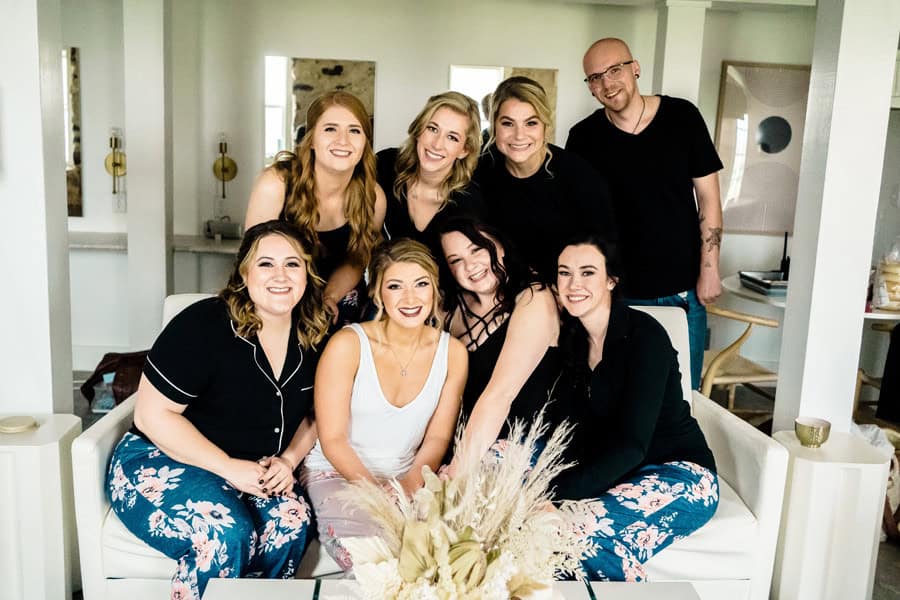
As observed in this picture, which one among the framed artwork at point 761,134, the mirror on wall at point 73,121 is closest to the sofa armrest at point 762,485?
the framed artwork at point 761,134

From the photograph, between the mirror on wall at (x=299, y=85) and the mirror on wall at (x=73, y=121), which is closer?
the mirror on wall at (x=73, y=121)

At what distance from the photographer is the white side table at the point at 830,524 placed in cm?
247

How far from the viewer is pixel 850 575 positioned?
2.50m

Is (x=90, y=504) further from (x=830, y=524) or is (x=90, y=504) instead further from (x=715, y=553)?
(x=830, y=524)

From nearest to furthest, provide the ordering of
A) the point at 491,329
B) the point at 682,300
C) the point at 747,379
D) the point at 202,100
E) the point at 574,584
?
the point at 574,584 < the point at 491,329 < the point at 682,300 < the point at 747,379 < the point at 202,100

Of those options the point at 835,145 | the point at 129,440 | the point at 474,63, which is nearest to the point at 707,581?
the point at 835,145

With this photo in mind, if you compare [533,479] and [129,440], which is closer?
[533,479]

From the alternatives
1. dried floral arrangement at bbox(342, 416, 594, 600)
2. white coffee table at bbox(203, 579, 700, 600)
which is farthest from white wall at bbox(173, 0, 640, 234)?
dried floral arrangement at bbox(342, 416, 594, 600)

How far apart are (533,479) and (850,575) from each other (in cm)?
167

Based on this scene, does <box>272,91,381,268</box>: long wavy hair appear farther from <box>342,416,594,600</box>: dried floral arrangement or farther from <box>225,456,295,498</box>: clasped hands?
<box>342,416,594,600</box>: dried floral arrangement

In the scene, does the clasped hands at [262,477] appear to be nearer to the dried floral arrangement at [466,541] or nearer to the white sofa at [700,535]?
the white sofa at [700,535]

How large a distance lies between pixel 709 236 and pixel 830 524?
1185 mm

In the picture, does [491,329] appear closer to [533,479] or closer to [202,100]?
[533,479]

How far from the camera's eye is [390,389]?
92.1 inches
